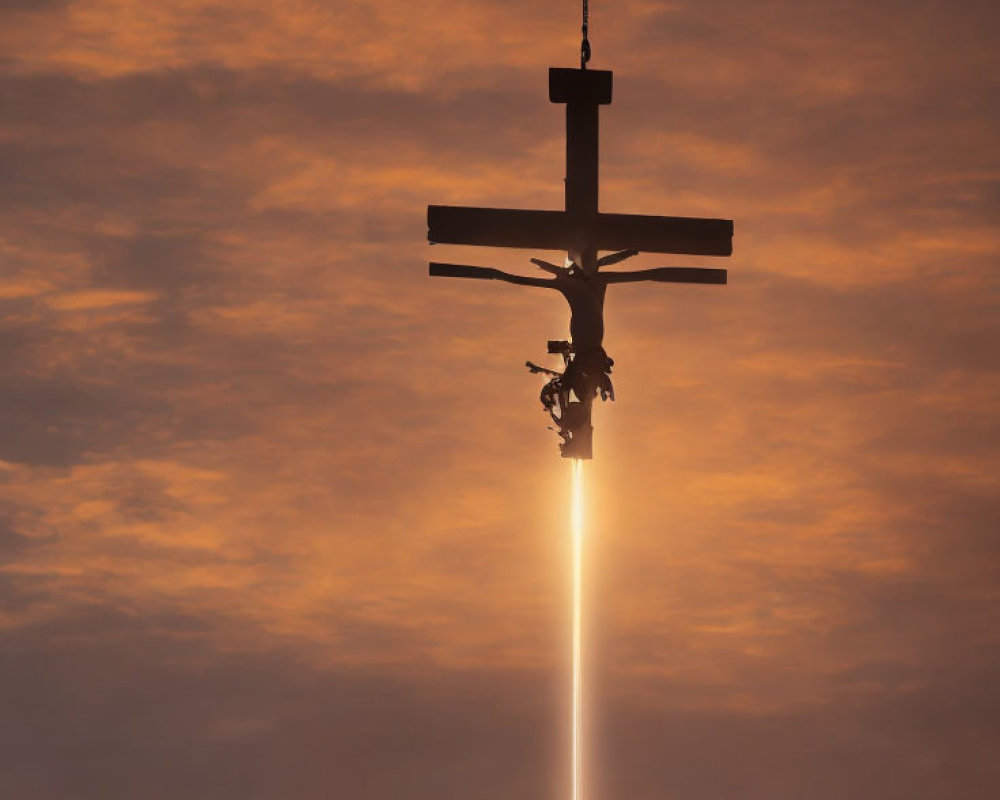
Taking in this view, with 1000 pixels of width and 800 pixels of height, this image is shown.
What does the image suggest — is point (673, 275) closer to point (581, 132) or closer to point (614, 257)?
point (614, 257)

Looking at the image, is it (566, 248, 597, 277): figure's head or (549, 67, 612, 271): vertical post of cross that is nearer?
(566, 248, 597, 277): figure's head

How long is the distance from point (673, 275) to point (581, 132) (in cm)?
209

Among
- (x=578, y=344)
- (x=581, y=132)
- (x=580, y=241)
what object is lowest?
(x=578, y=344)

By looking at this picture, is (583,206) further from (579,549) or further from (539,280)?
(579,549)

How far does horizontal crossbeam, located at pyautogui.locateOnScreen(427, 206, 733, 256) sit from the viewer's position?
29766 millimetres

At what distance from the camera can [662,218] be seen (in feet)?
101

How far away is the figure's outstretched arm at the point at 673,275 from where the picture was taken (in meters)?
30.1

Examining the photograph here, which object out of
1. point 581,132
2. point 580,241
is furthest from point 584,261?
point 581,132

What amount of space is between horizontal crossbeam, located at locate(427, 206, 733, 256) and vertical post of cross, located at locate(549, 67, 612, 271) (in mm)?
145

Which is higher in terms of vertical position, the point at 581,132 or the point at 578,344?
the point at 581,132

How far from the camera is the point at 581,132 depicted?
3033 cm

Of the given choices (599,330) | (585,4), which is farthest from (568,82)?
(599,330)

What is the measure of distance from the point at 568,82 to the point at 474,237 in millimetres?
2303

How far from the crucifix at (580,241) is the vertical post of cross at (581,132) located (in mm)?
12
